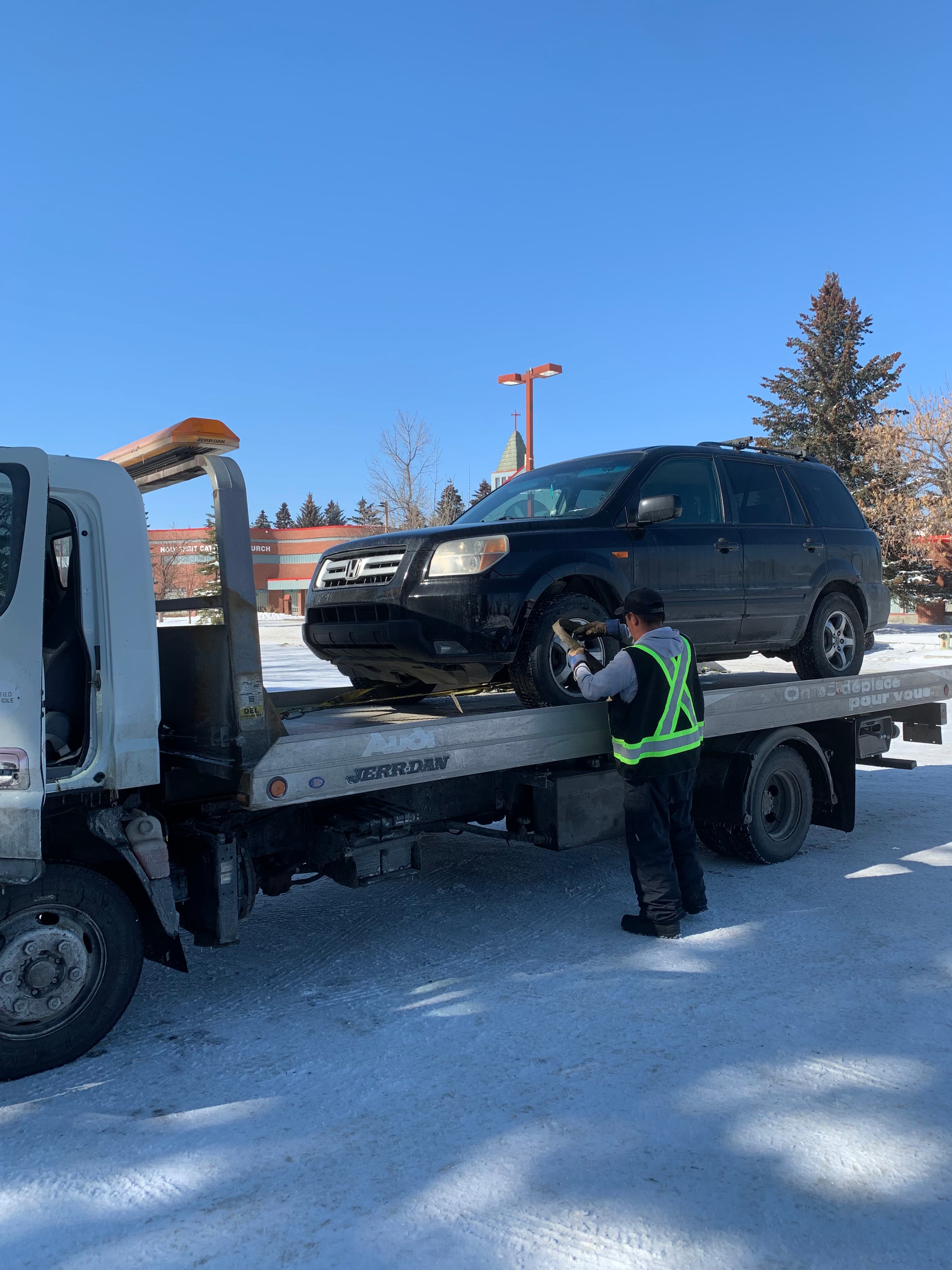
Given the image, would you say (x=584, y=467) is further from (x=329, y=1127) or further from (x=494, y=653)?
(x=329, y=1127)

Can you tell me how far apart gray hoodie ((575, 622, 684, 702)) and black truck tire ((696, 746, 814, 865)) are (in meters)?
1.64

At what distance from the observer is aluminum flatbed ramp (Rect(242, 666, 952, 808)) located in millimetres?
Answer: 4203

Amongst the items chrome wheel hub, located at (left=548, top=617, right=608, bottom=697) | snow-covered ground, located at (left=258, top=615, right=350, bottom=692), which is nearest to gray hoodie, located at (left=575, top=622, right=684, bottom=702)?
chrome wheel hub, located at (left=548, top=617, right=608, bottom=697)

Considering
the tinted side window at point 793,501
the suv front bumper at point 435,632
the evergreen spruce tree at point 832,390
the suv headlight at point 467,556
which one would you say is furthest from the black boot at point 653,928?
the evergreen spruce tree at point 832,390

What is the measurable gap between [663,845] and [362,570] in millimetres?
2289

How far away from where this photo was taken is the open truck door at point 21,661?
343 centimetres

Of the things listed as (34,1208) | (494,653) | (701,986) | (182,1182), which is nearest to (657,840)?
(701,986)

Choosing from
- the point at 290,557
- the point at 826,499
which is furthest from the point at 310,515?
the point at 826,499

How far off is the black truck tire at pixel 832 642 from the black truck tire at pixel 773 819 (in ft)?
2.54

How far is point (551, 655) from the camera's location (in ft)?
18.0

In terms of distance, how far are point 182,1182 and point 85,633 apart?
6.30ft

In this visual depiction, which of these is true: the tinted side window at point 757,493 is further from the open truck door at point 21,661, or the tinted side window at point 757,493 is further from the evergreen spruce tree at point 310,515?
the evergreen spruce tree at point 310,515

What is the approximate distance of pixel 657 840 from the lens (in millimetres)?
5281

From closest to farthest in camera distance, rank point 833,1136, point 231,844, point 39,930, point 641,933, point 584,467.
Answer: point 833,1136
point 39,930
point 231,844
point 641,933
point 584,467
